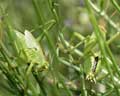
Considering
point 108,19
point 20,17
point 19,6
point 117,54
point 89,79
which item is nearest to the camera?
point 89,79

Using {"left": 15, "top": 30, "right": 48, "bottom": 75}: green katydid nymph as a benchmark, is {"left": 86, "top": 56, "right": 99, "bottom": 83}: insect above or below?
below

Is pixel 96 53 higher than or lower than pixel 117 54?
higher

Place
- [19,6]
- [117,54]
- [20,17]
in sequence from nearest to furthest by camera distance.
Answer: [117,54] → [20,17] → [19,6]

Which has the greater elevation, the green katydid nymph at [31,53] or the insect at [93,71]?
the green katydid nymph at [31,53]

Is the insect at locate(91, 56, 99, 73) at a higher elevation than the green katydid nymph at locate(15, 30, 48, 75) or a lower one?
lower

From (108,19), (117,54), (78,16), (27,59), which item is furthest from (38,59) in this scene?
(78,16)

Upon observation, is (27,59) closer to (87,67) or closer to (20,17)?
(87,67)

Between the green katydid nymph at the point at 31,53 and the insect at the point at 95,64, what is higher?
the green katydid nymph at the point at 31,53

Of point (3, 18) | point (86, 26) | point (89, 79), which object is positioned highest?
point (3, 18)
